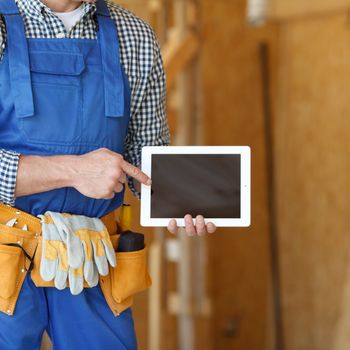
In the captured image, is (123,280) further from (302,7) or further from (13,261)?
(302,7)

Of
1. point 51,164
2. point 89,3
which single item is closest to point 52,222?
point 51,164

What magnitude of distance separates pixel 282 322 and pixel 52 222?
369 cm

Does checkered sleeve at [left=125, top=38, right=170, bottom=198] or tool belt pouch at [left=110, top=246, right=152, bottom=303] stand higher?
checkered sleeve at [left=125, top=38, right=170, bottom=198]

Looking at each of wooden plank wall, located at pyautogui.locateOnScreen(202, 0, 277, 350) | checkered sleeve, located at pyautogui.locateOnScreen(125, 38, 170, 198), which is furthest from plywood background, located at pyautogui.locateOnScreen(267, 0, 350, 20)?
checkered sleeve, located at pyautogui.locateOnScreen(125, 38, 170, 198)

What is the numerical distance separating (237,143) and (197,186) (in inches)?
137

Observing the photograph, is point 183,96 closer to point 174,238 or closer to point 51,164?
point 174,238

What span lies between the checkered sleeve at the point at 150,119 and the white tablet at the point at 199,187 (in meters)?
0.24

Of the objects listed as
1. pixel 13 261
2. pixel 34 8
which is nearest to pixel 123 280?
pixel 13 261

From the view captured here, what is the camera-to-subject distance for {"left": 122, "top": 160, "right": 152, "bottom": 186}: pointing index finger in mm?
1864

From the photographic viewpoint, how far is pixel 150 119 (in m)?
2.17

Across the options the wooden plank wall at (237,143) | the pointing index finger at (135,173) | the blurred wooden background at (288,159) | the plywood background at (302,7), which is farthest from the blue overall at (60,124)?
the wooden plank wall at (237,143)

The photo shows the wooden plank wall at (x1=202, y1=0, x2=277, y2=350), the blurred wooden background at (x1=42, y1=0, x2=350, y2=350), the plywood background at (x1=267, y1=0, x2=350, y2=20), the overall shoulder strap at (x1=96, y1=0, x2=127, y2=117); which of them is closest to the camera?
the overall shoulder strap at (x1=96, y1=0, x2=127, y2=117)

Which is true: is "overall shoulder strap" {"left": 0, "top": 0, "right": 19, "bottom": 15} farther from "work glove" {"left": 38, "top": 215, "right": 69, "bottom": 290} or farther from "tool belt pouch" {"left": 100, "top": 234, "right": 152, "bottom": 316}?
"tool belt pouch" {"left": 100, "top": 234, "right": 152, "bottom": 316}

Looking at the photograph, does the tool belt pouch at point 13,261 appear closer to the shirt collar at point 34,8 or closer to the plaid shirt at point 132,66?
the plaid shirt at point 132,66
